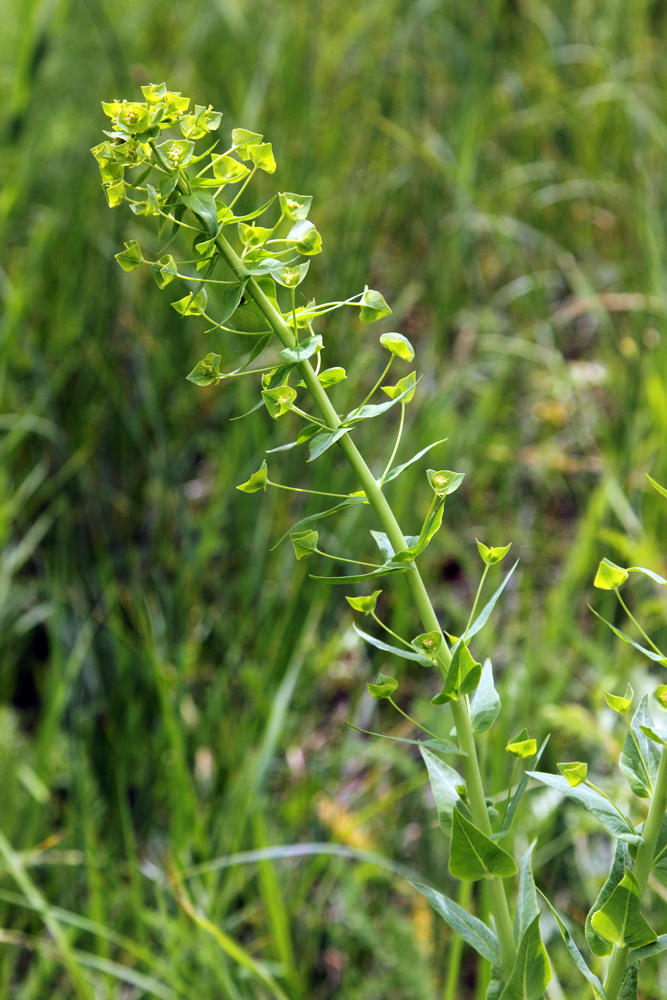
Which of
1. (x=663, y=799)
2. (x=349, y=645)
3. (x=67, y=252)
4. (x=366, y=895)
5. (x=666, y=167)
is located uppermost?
(x=663, y=799)

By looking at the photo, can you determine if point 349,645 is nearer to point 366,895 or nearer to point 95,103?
point 366,895

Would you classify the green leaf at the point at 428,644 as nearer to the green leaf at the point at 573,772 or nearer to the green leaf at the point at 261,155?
the green leaf at the point at 573,772

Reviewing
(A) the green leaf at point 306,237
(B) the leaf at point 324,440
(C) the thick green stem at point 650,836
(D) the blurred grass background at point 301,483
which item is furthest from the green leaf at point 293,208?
(D) the blurred grass background at point 301,483

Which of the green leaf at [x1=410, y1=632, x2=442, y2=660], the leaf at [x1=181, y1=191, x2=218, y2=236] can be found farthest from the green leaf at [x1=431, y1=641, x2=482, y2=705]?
the leaf at [x1=181, y1=191, x2=218, y2=236]

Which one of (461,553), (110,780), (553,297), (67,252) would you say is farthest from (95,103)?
(110,780)

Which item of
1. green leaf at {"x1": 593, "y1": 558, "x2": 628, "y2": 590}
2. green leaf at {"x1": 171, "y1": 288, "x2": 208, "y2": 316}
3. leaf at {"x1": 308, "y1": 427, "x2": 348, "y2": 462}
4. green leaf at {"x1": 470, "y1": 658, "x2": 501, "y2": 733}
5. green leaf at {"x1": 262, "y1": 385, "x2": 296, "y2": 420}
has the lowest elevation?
green leaf at {"x1": 470, "y1": 658, "x2": 501, "y2": 733}

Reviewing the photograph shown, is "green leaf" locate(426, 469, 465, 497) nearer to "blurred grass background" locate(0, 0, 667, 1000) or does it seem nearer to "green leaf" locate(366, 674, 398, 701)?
"green leaf" locate(366, 674, 398, 701)
